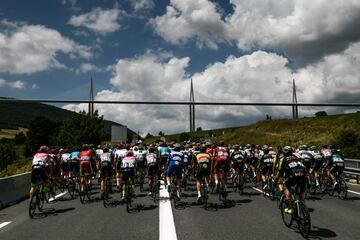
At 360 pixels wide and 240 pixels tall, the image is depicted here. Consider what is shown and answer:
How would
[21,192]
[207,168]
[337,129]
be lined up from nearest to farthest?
1. [207,168]
2. [21,192]
3. [337,129]

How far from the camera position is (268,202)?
12.8 m

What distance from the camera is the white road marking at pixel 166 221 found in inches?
320

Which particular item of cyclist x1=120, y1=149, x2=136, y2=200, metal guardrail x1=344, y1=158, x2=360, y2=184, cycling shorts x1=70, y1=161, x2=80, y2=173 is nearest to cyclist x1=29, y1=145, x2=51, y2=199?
cyclist x1=120, y1=149, x2=136, y2=200

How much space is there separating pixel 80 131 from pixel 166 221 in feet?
213

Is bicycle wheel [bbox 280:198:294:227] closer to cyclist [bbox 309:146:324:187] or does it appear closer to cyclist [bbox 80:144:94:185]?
cyclist [bbox 309:146:324:187]

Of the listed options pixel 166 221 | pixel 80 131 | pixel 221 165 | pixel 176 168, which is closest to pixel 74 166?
pixel 176 168

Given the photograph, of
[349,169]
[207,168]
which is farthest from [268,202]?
[349,169]

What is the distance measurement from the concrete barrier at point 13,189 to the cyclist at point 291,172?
31.4 ft

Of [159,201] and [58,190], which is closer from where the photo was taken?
[159,201]

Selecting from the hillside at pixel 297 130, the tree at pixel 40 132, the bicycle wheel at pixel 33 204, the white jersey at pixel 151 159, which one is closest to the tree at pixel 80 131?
the tree at pixel 40 132

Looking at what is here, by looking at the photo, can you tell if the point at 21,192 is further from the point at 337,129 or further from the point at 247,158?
the point at 337,129

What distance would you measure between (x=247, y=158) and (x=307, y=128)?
75.5 meters

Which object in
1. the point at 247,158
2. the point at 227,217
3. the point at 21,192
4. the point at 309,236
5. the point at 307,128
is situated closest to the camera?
the point at 309,236

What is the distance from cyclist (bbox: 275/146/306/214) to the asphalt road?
2.76 ft
